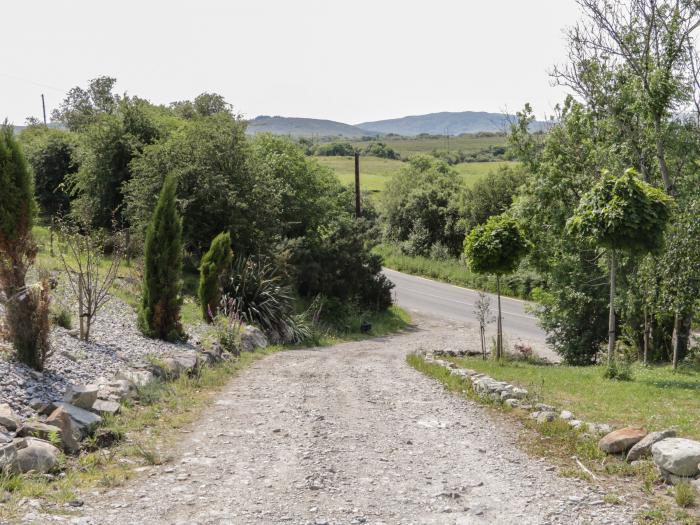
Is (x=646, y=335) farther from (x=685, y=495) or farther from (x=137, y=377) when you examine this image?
(x=137, y=377)

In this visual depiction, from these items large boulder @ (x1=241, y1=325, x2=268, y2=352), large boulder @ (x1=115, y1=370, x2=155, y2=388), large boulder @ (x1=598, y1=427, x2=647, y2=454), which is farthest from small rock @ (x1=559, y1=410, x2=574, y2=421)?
large boulder @ (x1=241, y1=325, x2=268, y2=352)

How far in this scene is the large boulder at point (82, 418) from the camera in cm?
735

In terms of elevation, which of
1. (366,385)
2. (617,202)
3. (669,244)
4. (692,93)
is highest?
(692,93)

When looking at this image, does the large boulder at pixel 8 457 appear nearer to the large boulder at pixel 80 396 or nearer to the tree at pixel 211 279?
the large boulder at pixel 80 396

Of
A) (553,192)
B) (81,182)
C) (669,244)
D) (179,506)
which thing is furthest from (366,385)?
(81,182)

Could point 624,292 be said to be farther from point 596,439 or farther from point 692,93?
point 596,439

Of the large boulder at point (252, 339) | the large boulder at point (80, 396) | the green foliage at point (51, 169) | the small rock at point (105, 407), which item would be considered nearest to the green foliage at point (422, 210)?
the green foliage at point (51, 169)

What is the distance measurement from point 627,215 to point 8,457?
31.7 ft

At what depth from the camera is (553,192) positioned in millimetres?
18812

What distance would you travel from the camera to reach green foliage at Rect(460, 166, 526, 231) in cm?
4356

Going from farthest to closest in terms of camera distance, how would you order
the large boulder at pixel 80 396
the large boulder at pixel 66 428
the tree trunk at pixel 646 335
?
the tree trunk at pixel 646 335 < the large boulder at pixel 80 396 < the large boulder at pixel 66 428

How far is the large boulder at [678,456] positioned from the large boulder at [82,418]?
19.4 feet

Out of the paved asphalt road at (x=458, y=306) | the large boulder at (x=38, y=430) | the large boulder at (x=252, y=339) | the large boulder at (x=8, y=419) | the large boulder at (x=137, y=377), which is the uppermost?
the large boulder at (x=8, y=419)

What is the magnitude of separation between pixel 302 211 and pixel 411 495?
21642mm
